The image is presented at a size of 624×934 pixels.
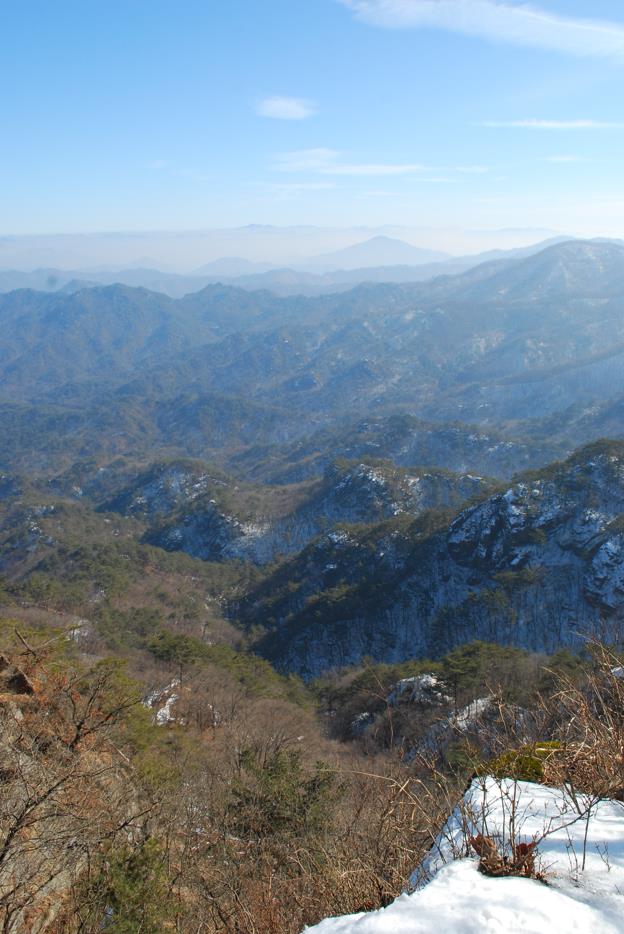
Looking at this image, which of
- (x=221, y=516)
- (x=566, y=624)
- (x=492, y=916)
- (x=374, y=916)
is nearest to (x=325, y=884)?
(x=374, y=916)

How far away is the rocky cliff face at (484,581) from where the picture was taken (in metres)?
52.3

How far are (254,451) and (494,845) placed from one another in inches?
7155

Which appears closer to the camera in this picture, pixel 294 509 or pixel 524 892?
pixel 524 892

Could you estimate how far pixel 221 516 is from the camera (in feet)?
336

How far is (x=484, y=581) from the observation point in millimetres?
58625

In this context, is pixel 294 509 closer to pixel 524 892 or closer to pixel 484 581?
pixel 484 581

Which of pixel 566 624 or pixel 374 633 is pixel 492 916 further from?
pixel 374 633

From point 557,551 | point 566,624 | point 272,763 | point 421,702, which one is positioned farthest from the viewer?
point 557,551

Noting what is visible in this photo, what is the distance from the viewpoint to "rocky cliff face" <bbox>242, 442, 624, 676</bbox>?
172 ft

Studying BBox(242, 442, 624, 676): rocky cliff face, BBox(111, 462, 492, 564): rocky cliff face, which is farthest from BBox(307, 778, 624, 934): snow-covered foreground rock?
BBox(111, 462, 492, 564): rocky cliff face

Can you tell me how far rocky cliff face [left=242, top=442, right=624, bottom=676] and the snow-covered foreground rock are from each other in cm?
5102

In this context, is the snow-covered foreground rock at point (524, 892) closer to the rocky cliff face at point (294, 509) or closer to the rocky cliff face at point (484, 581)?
the rocky cliff face at point (484, 581)

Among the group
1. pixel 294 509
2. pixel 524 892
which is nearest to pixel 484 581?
pixel 294 509

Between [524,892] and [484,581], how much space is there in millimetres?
58695
